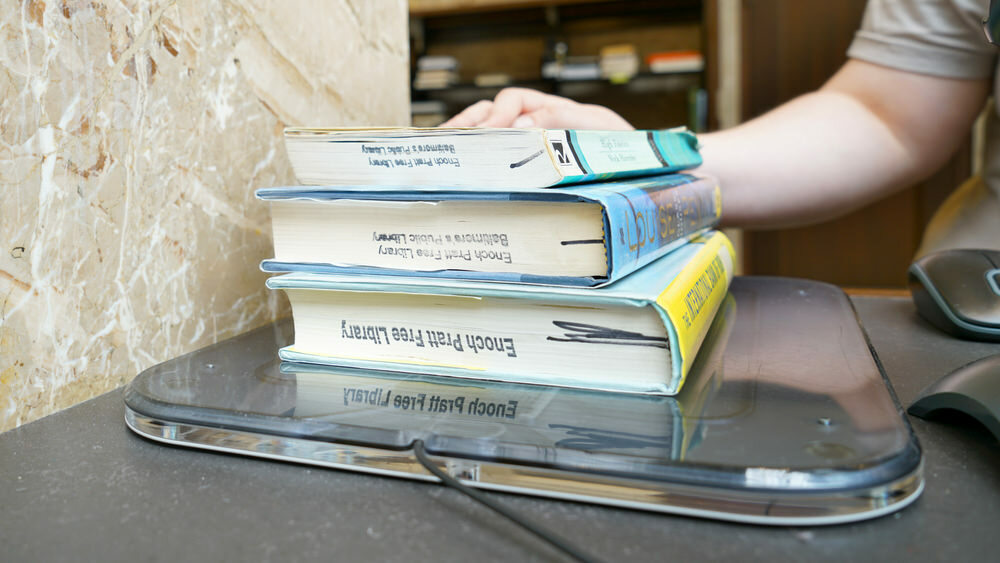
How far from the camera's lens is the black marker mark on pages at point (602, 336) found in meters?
0.35

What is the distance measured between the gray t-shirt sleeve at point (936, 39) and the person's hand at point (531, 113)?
18.0 inches

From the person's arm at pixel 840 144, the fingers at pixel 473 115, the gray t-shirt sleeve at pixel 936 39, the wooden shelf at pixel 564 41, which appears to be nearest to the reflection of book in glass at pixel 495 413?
the fingers at pixel 473 115

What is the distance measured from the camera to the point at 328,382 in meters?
0.39

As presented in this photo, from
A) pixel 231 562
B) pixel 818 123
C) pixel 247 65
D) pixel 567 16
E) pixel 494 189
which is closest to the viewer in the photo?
pixel 231 562

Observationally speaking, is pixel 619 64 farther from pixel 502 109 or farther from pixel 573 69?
pixel 502 109

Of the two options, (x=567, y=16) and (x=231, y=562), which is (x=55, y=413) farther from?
(x=567, y=16)

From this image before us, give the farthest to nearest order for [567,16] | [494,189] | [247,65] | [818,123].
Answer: [567,16]
[818,123]
[247,65]
[494,189]

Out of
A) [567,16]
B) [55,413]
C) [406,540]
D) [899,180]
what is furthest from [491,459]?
[567,16]

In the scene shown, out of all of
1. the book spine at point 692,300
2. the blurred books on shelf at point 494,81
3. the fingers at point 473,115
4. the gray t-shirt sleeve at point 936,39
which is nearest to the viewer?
the book spine at point 692,300

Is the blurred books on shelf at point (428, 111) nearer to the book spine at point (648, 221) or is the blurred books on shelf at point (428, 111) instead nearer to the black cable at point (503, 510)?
the book spine at point (648, 221)

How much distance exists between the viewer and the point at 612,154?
436mm

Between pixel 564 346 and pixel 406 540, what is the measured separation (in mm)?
149

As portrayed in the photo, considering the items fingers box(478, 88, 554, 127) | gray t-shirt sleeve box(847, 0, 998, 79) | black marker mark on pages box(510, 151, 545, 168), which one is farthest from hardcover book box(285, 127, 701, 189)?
gray t-shirt sleeve box(847, 0, 998, 79)

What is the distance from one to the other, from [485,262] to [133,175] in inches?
9.9
